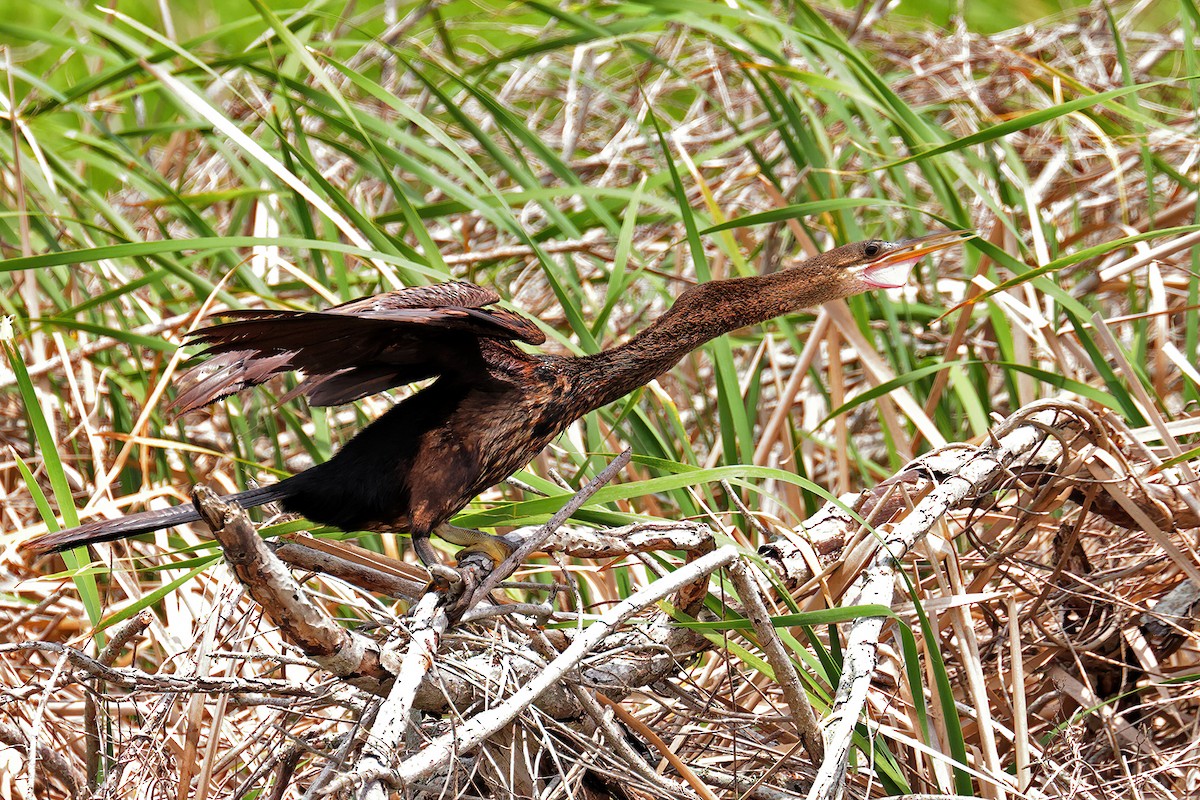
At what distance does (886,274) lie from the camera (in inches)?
90.7

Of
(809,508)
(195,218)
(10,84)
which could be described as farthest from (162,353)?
(809,508)

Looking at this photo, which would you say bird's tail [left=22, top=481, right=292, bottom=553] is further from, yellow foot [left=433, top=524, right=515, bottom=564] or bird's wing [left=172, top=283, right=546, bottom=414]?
yellow foot [left=433, top=524, right=515, bottom=564]

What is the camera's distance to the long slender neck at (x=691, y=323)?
2.09 metres

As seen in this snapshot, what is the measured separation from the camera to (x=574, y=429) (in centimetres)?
295

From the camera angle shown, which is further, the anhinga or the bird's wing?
the anhinga

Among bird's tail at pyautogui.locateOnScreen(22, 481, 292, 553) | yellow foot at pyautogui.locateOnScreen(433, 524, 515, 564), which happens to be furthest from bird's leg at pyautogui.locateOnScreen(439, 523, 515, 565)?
bird's tail at pyautogui.locateOnScreen(22, 481, 292, 553)

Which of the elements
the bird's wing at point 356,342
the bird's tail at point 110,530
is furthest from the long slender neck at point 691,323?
the bird's tail at point 110,530

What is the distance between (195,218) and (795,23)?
5.69 ft

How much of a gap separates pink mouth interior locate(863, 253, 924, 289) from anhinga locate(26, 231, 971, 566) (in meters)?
0.14

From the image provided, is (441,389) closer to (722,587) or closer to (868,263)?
(722,587)

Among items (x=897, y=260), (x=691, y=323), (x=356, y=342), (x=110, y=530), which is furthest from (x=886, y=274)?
(x=110, y=530)

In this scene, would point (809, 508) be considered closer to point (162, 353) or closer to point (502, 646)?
point (502, 646)

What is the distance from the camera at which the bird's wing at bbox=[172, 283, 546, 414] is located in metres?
1.55

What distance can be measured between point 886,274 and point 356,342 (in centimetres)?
109
